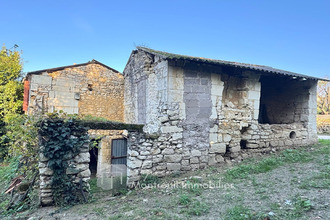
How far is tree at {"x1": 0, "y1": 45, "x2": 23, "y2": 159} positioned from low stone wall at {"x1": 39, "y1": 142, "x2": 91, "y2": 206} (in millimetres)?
7447

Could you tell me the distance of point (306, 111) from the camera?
7.92 metres

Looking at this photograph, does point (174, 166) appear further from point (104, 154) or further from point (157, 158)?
point (104, 154)

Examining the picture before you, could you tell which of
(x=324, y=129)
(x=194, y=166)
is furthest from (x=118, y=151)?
(x=324, y=129)

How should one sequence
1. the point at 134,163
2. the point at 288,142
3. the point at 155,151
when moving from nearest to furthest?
the point at 134,163
the point at 155,151
the point at 288,142

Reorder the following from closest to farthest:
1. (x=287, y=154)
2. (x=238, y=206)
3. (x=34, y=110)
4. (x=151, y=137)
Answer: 1. (x=238, y=206)
2. (x=151, y=137)
3. (x=287, y=154)
4. (x=34, y=110)

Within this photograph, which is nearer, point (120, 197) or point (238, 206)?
point (238, 206)

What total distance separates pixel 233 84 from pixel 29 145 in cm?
607

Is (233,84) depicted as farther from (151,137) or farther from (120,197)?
(120,197)

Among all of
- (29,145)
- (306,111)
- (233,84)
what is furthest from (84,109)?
(306,111)

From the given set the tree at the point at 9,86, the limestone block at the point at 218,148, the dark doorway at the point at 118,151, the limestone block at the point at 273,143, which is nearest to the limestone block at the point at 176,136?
the limestone block at the point at 218,148

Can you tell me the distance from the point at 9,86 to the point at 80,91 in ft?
13.7

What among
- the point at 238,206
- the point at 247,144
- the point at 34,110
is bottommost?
the point at 238,206

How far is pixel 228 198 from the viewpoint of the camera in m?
3.79

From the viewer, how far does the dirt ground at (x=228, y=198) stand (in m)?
3.17
